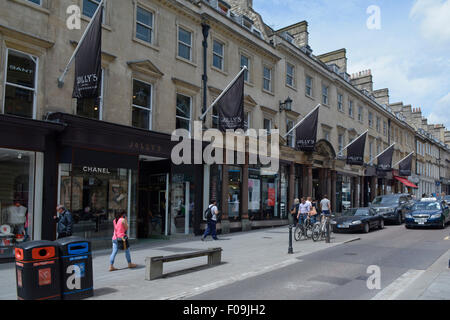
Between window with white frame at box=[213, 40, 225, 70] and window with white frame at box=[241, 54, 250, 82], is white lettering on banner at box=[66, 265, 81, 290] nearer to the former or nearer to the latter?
window with white frame at box=[213, 40, 225, 70]

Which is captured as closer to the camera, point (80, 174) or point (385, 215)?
point (80, 174)

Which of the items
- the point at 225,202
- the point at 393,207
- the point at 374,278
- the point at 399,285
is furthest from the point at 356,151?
the point at 399,285

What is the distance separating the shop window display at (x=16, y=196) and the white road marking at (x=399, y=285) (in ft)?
33.8

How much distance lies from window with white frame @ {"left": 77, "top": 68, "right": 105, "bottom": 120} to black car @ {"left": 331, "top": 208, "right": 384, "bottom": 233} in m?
12.2

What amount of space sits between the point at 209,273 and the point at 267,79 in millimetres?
16180

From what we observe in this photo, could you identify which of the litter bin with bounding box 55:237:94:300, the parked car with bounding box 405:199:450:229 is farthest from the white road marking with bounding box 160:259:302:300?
the parked car with bounding box 405:199:450:229

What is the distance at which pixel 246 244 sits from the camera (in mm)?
15242

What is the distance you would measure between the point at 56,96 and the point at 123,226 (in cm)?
558

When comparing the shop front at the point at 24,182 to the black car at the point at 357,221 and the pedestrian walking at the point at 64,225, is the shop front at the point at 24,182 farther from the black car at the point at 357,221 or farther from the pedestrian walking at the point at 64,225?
the black car at the point at 357,221

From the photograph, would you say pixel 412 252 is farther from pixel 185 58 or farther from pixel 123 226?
pixel 185 58

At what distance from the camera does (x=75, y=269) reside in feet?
23.7

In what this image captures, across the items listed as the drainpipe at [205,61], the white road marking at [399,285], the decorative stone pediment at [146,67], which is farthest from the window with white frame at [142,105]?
the white road marking at [399,285]
